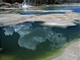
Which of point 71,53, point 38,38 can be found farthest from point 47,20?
point 71,53

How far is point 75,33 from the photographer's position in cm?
1653

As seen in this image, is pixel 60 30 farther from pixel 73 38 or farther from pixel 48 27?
pixel 73 38

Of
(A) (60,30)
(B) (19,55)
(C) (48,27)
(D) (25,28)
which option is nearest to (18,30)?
(D) (25,28)

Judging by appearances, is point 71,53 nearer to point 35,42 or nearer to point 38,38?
point 35,42

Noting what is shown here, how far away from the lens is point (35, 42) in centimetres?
1406

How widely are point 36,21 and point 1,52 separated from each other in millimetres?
11164

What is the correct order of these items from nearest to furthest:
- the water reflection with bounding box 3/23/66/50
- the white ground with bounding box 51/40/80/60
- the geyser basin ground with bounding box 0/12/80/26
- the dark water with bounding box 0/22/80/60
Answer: the white ground with bounding box 51/40/80/60 → the dark water with bounding box 0/22/80/60 → the water reflection with bounding box 3/23/66/50 → the geyser basin ground with bounding box 0/12/80/26

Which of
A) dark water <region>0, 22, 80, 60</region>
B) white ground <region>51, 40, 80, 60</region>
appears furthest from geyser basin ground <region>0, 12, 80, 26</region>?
white ground <region>51, 40, 80, 60</region>

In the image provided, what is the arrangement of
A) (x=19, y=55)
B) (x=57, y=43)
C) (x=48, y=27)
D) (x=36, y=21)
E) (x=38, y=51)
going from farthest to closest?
(x=36, y=21) → (x=48, y=27) → (x=57, y=43) → (x=38, y=51) → (x=19, y=55)

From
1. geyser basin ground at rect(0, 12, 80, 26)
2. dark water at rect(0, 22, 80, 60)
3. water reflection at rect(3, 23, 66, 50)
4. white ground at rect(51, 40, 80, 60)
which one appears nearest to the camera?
white ground at rect(51, 40, 80, 60)

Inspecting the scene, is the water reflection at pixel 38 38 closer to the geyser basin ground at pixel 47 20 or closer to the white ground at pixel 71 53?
the white ground at pixel 71 53

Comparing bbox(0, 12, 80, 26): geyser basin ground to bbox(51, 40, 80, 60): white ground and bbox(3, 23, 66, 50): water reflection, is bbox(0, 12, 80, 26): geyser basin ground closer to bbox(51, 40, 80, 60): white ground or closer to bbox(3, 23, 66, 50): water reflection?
bbox(3, 23, 66, 50): water reflection

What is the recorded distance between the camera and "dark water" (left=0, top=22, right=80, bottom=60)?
1115 cm

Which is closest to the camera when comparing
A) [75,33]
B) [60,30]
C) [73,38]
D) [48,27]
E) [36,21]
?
[73,38]
